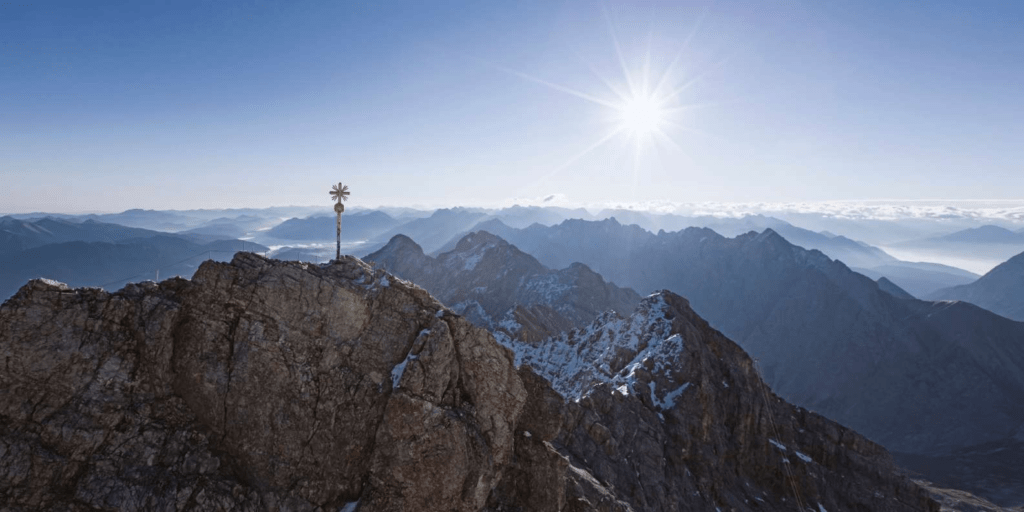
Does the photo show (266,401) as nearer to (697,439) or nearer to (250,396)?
(250,396)

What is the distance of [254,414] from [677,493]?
55.4 m

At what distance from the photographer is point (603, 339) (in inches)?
4306

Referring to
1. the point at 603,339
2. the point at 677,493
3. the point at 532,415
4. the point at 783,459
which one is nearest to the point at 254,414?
the point at 532,415

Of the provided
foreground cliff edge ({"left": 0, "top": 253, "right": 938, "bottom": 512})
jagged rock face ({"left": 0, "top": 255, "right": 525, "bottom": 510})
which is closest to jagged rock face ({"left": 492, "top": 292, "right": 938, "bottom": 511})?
foreground cliff edge ({"left": 0, "top": 253, "right": 938, "bottom": 512})

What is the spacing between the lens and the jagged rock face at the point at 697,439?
59541 millimetres

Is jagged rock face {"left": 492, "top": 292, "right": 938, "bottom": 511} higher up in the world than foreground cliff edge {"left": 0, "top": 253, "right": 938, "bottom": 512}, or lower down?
lower down

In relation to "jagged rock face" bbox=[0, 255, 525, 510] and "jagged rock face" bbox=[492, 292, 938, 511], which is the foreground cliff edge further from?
"jagged rock face" bbox=[492, 292, 938, 511]

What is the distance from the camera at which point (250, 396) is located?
26844 mm

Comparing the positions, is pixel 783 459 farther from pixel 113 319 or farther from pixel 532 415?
pixel 113 319

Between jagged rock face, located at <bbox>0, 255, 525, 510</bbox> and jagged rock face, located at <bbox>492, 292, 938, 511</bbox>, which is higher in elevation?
jagged rock face, located at <bbox>0, 255, 525, 510</bbox>

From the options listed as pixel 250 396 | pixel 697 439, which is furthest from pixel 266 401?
pixel 697 439

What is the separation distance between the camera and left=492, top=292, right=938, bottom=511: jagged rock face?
195 ft

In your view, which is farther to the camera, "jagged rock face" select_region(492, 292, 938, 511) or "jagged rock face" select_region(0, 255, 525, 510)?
"jagged rock face" select_region(492, 292, 938, 511)

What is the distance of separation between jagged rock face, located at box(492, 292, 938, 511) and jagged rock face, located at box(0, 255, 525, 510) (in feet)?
68.0
